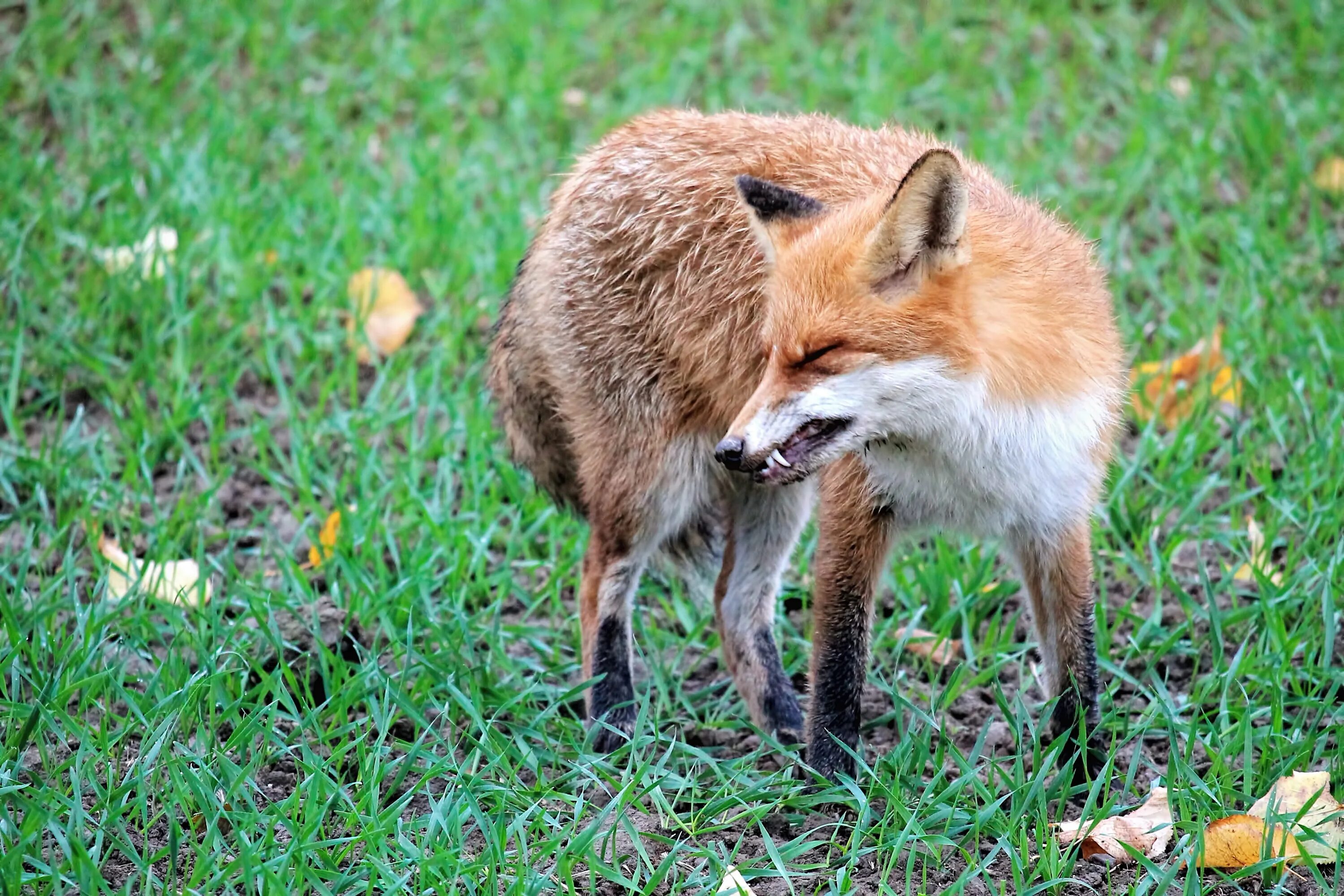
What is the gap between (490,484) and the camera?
528 cm

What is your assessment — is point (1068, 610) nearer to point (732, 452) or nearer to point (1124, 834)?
point (1124, 834)

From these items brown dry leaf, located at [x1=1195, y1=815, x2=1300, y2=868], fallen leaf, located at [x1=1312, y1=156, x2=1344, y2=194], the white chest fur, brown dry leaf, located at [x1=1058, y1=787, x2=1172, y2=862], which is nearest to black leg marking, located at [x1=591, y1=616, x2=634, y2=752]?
the white chest fur

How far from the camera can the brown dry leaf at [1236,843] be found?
3.33 meters

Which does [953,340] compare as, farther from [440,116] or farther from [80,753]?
[440,116]

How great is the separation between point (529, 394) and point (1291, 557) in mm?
2702

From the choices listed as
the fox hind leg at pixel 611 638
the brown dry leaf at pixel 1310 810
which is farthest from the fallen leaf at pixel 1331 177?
the fox hind leg at pixel 611 638

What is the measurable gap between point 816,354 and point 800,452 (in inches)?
9.7

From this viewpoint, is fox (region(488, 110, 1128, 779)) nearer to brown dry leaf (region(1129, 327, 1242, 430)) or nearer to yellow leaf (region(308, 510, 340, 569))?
yellow leaf (region(308, 510, 340, 569))

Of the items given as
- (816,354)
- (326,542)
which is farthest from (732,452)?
(326,542)

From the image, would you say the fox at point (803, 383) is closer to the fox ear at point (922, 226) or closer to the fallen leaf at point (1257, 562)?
the fox ear at point (922, 226)

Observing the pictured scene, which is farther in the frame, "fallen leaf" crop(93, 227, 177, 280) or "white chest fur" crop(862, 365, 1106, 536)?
"fallen leaf" crop(93, 227, 177, 280)

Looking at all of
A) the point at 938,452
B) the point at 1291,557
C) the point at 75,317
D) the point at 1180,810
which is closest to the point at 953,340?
the point at 938,452

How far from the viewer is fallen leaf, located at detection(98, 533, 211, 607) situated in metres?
4.36

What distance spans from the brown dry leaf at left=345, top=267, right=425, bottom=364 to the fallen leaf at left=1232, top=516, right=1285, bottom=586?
12.0 ft
